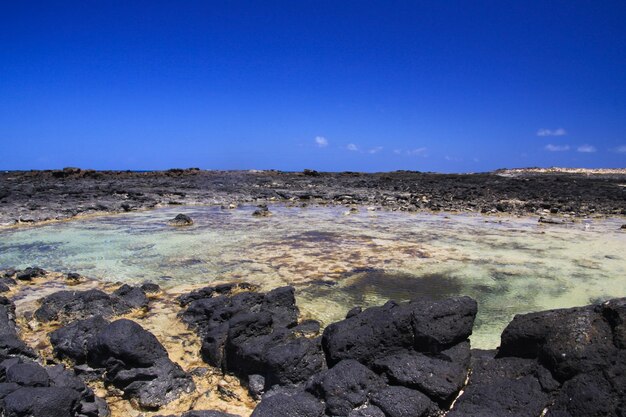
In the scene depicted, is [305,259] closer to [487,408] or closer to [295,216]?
[487,408]

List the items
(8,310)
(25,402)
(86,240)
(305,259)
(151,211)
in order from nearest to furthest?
(25,402)
(8,310)
(305,259)
(86,240)
(151,211)

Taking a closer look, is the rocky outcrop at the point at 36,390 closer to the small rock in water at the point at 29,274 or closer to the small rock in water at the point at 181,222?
the small rock in water at the point at 29,274

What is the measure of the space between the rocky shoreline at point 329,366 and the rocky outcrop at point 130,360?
1 cm

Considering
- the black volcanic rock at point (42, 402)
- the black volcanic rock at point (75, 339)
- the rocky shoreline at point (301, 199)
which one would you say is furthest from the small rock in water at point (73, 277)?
the rocky shoreline at point (301, 199)

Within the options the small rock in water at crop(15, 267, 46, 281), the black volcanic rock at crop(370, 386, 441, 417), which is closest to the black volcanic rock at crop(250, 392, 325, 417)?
the black volcanic rock at crop(370, 386, 441, 417)

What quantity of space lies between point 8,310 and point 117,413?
270 centimetres

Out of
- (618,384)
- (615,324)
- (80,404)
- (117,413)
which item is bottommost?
(117,413)

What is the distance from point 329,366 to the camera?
423cm

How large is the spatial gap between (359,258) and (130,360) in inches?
208

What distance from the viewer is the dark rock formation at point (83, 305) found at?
5457mm

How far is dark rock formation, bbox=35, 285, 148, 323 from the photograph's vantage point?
5457mm

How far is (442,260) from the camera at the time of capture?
28.0 feet

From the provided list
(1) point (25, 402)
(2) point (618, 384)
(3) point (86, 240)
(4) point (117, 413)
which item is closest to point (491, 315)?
(2) point (618, 384)

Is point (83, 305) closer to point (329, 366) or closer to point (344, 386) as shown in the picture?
point (329, 366)
